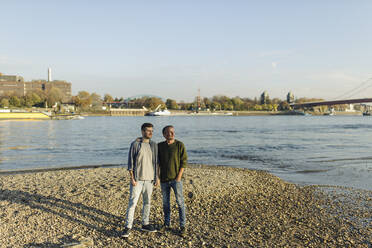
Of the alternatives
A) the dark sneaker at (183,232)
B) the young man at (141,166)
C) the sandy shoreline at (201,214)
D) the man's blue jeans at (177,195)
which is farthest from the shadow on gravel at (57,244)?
the dark sneaker at (183,232)

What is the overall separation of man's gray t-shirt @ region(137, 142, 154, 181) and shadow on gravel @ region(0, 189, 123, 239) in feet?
4.60

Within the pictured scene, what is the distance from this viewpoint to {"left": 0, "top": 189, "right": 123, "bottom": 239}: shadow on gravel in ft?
23.2

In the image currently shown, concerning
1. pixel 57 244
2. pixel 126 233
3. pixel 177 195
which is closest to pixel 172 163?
pixel 177 195

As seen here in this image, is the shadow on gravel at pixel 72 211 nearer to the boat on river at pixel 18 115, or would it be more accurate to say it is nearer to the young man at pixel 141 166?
the young man at pixel 141 166

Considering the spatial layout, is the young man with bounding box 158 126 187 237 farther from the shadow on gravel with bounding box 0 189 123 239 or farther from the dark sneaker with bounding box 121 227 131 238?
the shadow on gravel with bounding box 0 189 123 239

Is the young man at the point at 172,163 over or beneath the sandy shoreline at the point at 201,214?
over

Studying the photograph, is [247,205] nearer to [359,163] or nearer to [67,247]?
[67,247]

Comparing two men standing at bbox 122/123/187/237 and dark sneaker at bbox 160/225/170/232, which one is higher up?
two men standing at bbox 122/123/187/237

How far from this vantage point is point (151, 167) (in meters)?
→ 6.43

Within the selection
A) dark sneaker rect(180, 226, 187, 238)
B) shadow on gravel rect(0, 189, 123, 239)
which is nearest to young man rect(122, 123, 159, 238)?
shadow on gravel rect(0, 189, 123, 239)

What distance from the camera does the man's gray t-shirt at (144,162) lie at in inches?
249

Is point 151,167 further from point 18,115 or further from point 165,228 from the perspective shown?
point 18,115

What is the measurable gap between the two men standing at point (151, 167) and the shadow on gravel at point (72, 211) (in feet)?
3.03

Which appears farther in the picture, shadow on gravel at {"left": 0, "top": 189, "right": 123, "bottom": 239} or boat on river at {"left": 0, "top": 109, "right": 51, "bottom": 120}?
boat on river at {"left": 0, "top": 109, "right": 51, "bottom": 120}
